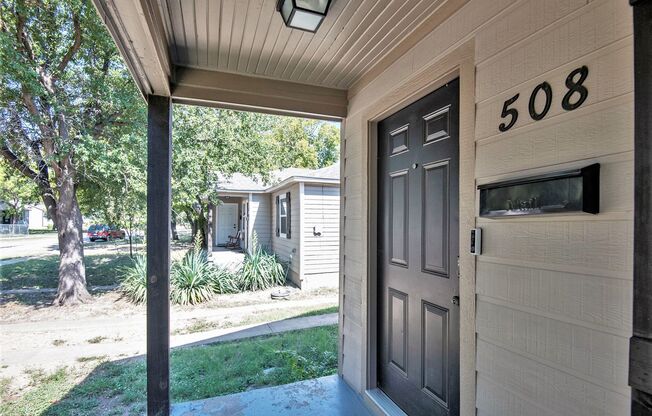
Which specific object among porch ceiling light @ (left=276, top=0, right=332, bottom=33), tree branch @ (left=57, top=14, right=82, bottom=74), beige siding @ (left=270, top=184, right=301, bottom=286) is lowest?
beige siding @ (left=270, top=184, right=301, bottom=286)

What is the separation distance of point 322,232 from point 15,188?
6.52m

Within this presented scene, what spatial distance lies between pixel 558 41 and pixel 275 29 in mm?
1376

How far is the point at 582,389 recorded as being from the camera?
104 cm

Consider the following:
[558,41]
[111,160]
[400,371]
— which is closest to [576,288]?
[558,41]

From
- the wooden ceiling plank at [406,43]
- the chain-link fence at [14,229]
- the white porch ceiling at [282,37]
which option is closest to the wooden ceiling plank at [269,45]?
the white porch ceiling at [282,37]

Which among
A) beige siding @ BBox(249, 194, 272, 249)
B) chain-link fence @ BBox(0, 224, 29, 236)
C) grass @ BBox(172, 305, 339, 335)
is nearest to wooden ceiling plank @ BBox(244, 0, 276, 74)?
grass @ BBox(172, 305, 339, 335)

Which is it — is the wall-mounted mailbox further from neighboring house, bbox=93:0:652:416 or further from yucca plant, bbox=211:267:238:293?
yucca plant, bbox=211:267:238:293

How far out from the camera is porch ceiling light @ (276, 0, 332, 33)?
1.59 meters

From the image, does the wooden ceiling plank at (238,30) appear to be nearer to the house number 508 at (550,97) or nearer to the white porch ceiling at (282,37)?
the white porch ceiling at (282,37)

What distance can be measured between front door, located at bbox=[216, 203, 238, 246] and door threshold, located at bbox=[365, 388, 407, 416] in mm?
11943

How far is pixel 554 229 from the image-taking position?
3.71 ft

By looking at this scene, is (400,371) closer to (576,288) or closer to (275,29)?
(576,288)

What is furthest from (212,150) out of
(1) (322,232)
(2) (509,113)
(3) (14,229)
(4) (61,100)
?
(3) (14,229)

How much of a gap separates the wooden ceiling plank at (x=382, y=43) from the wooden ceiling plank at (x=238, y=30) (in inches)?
26.5
